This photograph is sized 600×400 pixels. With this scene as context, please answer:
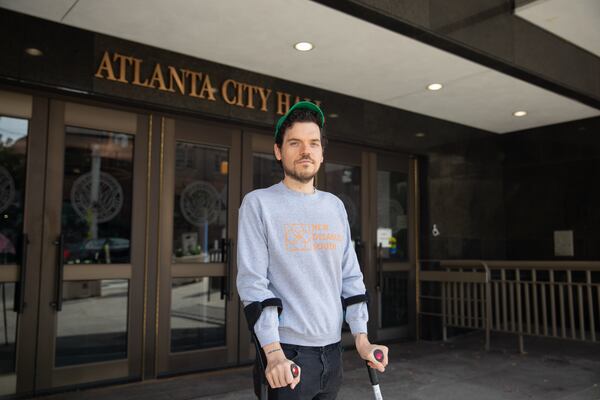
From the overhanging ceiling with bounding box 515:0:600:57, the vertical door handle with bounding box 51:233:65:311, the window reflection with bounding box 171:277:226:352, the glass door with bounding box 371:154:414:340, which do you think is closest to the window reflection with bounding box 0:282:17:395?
the vertical door handle with bounding box 51:233:65:311

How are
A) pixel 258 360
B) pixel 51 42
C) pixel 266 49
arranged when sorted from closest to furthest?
Result: pixel 258 360, pixel 51 42, pixel 266 49

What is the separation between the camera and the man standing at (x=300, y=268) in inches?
64.8

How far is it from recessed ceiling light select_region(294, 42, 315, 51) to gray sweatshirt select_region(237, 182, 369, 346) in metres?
2.95

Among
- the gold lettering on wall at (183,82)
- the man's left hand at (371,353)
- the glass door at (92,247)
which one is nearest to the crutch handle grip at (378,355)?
the man's left hand at (371,353)

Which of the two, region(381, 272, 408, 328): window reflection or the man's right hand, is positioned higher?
the man's right hand

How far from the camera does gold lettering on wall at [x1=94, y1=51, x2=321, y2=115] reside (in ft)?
13.9

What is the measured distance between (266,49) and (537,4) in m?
2.36

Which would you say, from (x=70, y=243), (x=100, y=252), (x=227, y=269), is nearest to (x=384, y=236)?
(x=227, y=269)

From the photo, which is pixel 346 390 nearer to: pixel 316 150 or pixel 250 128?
pixel 250 128

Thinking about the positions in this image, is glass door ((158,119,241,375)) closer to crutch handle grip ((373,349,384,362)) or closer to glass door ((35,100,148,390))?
glass door ((35,100,148,390))

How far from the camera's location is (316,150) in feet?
5.82

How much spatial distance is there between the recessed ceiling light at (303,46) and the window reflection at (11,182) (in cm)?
226

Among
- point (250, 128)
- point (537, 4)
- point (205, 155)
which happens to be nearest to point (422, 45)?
point (537, 4)

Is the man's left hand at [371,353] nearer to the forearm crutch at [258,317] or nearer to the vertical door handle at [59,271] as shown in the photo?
the forearm crutch at [258,317]
